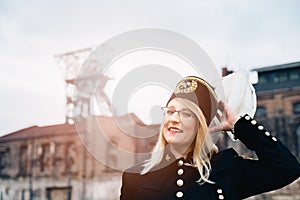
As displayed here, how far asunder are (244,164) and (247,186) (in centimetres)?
13

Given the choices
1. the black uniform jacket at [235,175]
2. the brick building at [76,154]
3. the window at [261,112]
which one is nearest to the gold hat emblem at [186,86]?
the black uniform jacket at [235,175]

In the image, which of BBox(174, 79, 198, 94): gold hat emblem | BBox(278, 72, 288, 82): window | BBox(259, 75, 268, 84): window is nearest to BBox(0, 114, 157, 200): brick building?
BBox(259, 75, 268, 84): window

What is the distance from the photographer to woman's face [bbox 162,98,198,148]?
108 inches

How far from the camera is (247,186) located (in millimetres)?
2811

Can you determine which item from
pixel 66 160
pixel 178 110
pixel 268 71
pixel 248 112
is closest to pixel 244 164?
pixel 248 112

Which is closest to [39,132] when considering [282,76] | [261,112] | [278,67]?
[261,112]

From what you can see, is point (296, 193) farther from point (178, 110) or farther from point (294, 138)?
point (178, 110)

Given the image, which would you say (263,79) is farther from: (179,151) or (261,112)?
(179,151)

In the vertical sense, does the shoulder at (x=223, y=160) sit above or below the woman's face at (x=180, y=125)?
below

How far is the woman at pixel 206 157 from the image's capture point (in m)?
2.74

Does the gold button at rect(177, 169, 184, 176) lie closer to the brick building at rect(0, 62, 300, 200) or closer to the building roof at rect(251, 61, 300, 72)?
the brick building at rect(0, 62, 300, 200)

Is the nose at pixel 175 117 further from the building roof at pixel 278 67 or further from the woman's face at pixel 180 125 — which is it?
the building roof at pixel 278 67

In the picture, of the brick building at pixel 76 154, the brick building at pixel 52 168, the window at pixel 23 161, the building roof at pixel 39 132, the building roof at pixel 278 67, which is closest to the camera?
the brick building at pixel 76 154

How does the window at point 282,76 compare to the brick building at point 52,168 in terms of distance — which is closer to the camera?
the window at point 282,76
